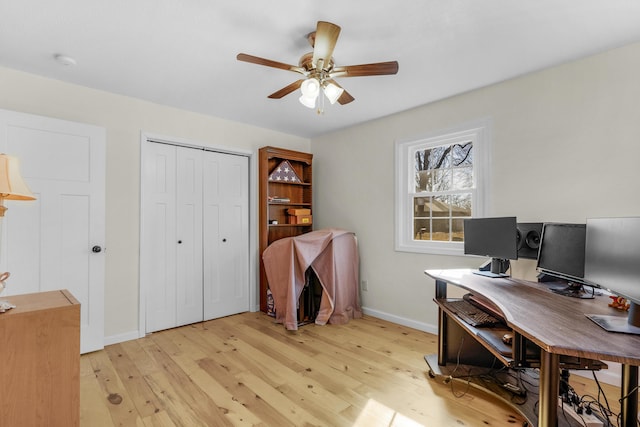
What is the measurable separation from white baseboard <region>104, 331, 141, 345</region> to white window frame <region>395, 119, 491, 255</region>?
2.91 meters

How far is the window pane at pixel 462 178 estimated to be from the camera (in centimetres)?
311

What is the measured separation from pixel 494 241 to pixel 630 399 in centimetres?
114

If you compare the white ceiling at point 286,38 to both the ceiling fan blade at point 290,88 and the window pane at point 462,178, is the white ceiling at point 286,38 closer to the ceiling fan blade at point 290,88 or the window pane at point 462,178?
the ceiling fan blade at point 290,88

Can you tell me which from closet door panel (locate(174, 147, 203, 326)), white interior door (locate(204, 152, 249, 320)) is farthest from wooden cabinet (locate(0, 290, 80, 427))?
white interior door (locate(204, 152, 249, 320))

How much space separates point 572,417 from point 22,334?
9.35ft

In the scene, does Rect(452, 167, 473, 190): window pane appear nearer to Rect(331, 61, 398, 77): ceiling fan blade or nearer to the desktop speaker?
the desktop speaker

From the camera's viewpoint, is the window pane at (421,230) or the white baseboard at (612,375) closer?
the white baseboard at (612,375)

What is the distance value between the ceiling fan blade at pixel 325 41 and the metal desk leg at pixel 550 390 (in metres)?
1.84

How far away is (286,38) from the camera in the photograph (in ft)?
6.91

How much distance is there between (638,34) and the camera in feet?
6.77

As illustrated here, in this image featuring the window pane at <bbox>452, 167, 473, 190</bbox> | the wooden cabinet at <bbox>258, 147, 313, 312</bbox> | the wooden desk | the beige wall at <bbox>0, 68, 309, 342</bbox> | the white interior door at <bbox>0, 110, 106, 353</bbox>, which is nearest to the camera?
the wooden desk

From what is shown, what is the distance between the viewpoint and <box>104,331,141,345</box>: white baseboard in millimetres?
2957

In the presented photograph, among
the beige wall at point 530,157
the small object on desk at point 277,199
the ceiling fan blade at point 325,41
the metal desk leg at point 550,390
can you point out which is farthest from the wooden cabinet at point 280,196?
the metal desk leg at point 550,390

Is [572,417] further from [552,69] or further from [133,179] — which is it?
[133,179]
